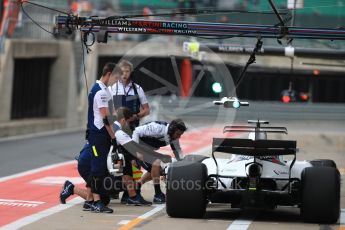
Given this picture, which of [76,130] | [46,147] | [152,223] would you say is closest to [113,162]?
[152,223]

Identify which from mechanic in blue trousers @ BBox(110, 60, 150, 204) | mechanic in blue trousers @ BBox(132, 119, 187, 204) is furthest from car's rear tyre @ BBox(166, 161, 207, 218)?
mechanic in blue trousers @ BBox(110, 60, 150, 204)

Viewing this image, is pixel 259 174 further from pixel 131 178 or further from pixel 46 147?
pixel 46 147

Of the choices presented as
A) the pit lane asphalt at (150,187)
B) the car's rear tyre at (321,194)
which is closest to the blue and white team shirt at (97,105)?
the pit lane asphalt at (150,187)

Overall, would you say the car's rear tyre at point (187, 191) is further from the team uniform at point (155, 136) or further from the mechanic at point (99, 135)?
the team uniform at point (155, 136)

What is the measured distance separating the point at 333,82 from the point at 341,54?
22.8 m

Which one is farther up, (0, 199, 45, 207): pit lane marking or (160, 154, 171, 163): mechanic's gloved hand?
(160, 154, 171, 163): mechanic's gloved hand

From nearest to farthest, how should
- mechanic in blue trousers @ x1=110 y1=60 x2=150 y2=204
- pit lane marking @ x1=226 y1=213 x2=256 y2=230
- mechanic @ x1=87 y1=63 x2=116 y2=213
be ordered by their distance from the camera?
pit lane marking @ x1=226 y1=213 x2=256 y2=230
mechanic @ x1=87 y1=63 x2=116 y2=213
mechanic in blue trousers @ x1=110 y1=60 x2=150 y2=204

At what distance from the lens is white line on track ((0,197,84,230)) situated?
11686mm

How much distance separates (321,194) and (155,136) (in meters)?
2.87

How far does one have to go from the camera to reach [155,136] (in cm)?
1377

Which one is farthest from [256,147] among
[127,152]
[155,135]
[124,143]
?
[127,152]

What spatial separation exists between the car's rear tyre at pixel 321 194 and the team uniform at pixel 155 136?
2.33 meters

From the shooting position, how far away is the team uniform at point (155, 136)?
44.9 feet

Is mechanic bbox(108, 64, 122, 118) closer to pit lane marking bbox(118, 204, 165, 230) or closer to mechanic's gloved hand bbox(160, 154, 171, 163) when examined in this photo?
mechanic's gloved hand bbox(160, 154, 171, 163)
